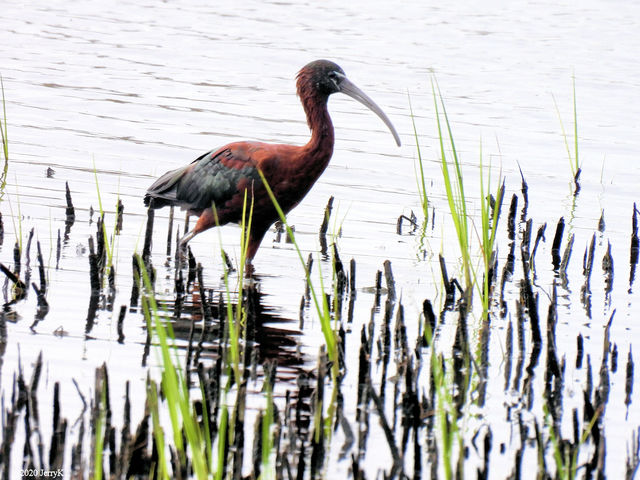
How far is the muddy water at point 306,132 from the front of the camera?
6.06 meters

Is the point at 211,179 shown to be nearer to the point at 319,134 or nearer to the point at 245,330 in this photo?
the point at 319,134

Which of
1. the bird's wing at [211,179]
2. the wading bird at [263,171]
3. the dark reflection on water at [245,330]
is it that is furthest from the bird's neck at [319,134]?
the dark reflection on water at [245,330]

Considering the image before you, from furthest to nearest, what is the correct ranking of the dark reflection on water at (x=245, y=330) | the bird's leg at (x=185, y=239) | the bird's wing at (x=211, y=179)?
the bird's leg at (x=185, y=239) < the bird's wing at (x=211, y=179) < the dark reflection on water at (x=245, y=330)

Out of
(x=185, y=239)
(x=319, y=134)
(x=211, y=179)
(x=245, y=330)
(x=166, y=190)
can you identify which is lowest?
(x=245, y=330)

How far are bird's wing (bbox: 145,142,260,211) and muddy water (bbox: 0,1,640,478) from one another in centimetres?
36

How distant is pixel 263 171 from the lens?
7.29 m

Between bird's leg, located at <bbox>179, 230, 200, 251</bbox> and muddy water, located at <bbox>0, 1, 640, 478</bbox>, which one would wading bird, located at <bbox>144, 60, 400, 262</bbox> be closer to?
bird's leg, located at <bbox>179, 230, 200, 251</bbox>

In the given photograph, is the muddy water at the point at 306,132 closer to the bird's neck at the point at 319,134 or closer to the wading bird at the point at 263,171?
the wading bird at the point at 263,171

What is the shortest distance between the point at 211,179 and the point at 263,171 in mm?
493

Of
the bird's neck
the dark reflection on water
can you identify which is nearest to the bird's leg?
the dark reflection on water

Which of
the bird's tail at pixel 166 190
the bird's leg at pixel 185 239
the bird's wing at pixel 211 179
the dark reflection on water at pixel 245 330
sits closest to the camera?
the dark reflection on water at pixel 245 330

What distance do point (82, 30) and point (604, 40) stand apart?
8.21 metres

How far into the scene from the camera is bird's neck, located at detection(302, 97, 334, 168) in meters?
7.25

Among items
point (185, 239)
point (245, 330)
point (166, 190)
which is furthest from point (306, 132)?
point (245, 330)
